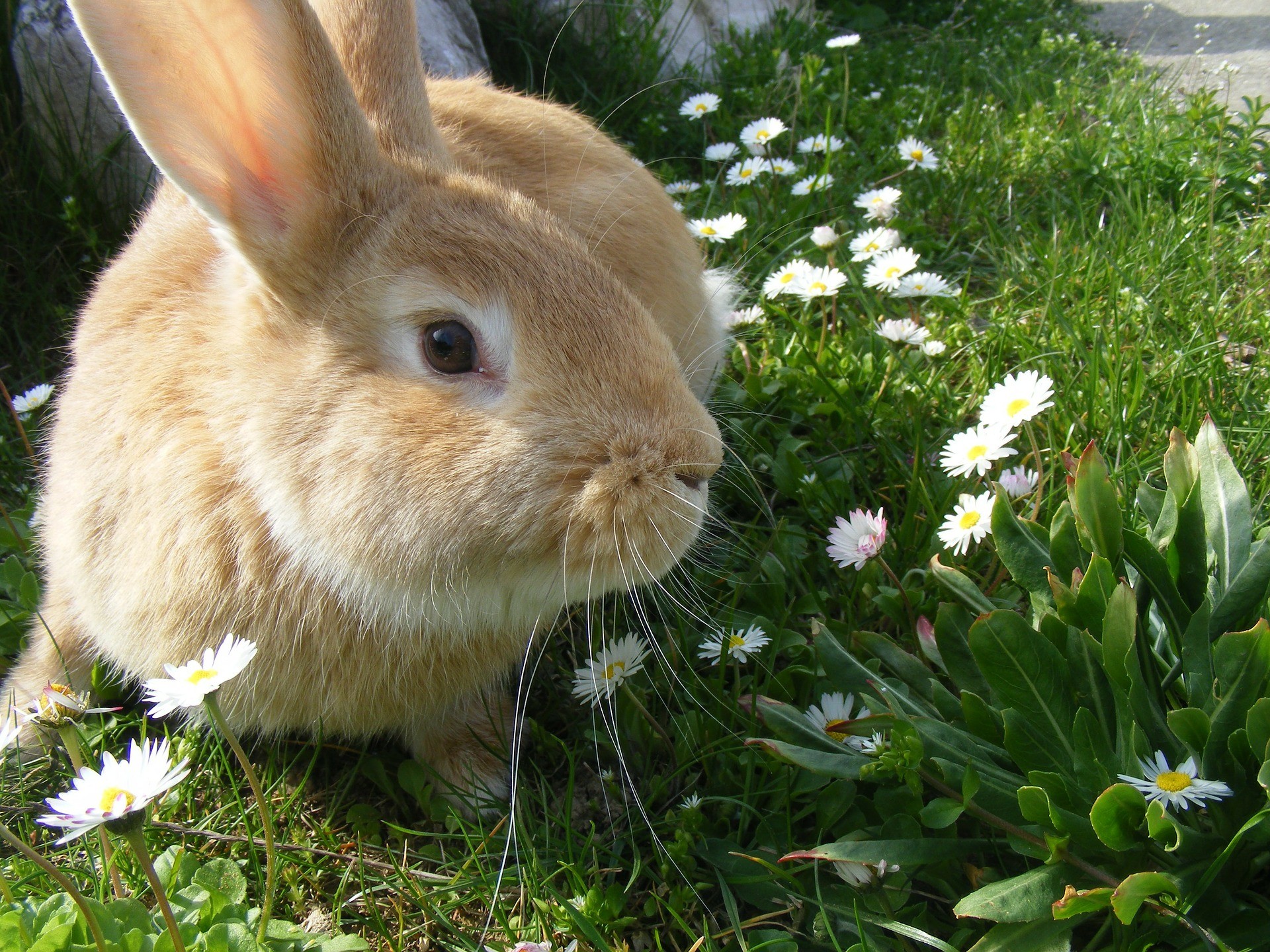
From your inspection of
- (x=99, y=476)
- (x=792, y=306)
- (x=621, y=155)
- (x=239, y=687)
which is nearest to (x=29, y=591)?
(x=99, y=476)

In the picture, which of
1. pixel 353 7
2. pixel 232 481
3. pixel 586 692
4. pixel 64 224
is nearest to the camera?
pixel 232 481

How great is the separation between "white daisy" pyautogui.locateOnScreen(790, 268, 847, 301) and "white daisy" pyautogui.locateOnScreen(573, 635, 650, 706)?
1.43m

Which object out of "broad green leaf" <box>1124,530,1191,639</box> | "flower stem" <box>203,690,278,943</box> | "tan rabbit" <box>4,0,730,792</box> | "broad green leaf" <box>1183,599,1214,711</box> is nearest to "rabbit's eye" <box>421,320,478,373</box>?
"tan rabbit" <box>4,0,730,792</box>

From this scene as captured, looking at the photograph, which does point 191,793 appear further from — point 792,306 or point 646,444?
point 792,306

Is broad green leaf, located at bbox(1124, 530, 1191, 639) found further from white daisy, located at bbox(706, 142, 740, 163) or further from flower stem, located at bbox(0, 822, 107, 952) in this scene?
white daisy, located at bbox(706, 142, 740, 163)

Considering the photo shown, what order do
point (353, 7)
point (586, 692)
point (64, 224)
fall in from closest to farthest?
1. point (586, 692)
2. point (353, 7)
3. point (64, 224)

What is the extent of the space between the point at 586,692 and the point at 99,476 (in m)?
1.20

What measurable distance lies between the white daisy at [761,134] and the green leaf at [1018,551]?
2.74 m

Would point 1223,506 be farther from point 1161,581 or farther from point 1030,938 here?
point 1030,938

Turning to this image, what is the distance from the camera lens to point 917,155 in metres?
4.15

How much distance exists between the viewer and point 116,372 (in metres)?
2.36

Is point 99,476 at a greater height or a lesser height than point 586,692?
greater

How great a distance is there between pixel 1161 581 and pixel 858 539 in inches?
25.2

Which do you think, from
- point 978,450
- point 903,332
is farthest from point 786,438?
point 978,450
